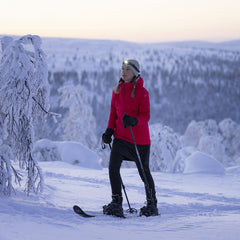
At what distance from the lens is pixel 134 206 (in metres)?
4.35

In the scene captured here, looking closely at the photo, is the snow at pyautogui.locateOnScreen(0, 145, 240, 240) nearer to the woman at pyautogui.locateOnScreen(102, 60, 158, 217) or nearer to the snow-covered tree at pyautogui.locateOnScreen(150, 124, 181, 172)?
the woman at pyautogui.locateOnScreen(102, 60, 158, 217)

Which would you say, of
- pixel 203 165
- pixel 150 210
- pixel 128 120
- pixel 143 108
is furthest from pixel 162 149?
pixel 128 120

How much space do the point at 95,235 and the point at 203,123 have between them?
45.4 metres

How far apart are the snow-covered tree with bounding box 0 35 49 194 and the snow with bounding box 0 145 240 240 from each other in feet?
1.62

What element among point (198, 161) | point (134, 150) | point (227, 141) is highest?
point (134, 150)

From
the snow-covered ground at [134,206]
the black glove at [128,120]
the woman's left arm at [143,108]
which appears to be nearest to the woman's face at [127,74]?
the woman's left arm at [143,108]

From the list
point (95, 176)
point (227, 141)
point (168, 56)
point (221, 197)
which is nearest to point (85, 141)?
point (95, 176)

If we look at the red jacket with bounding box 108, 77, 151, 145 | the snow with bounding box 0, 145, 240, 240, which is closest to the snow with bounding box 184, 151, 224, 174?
the snow with bounding box 0, 145, 240, 240

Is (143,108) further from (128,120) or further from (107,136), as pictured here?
(107,136)

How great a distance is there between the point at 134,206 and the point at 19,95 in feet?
6.77

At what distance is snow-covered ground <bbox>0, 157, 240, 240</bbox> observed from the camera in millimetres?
2307

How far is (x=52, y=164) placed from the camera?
8719 millimetres

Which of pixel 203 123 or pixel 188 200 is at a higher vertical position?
pixel 188 200

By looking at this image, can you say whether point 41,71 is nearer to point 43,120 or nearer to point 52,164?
point 43,120
